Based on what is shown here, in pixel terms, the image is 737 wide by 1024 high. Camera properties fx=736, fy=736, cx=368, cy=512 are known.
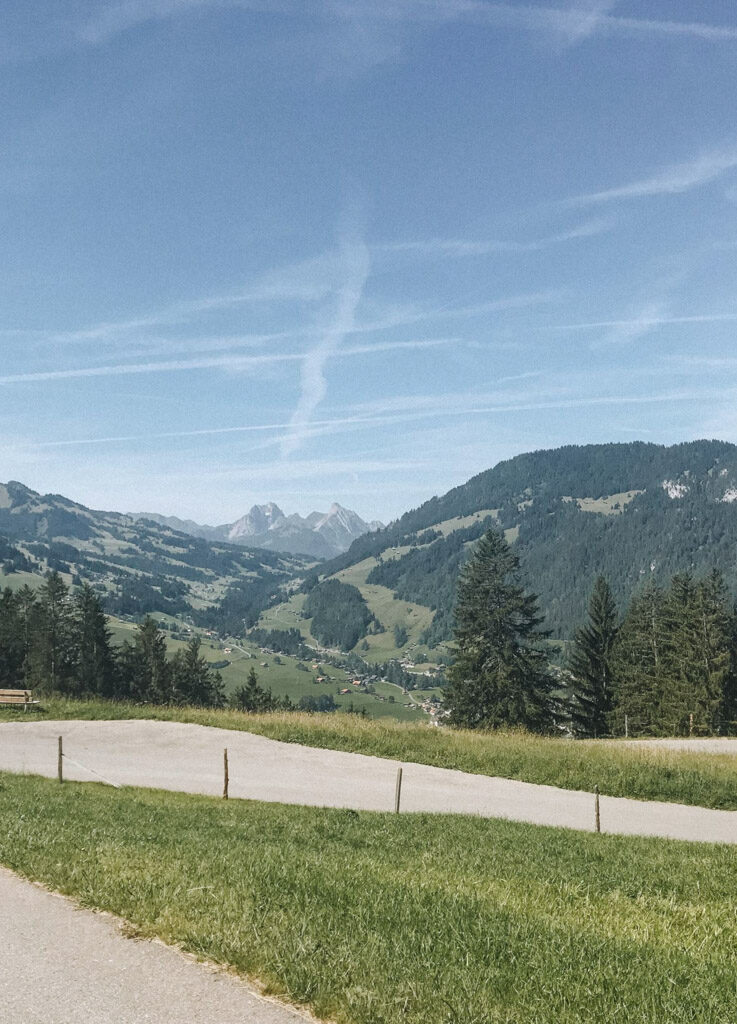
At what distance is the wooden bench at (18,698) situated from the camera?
40781 mm

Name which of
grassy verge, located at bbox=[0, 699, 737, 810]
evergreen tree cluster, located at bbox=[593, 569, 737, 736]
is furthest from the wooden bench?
evergreen tree cluster, located at bbox=[593, 569, 737, 736]

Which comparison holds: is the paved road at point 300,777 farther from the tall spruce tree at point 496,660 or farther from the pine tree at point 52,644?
the pine tree at point 52,644

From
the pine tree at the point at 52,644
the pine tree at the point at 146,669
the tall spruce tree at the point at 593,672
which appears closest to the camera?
the tall spruce tree at the point at 593,672

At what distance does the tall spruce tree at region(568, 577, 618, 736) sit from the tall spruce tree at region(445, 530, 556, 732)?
11302 millimetres

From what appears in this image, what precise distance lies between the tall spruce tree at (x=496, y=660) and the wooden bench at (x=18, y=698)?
105 feet

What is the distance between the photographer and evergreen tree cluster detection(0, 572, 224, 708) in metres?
83.7

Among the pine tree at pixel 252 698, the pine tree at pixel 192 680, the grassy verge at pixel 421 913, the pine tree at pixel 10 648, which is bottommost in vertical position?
the pine tree at pixel 252 698

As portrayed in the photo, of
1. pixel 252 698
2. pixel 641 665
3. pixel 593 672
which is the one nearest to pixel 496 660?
pixel 593 672

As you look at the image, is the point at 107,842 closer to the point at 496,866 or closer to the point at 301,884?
the point at 301,884

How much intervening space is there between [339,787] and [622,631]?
53.4m

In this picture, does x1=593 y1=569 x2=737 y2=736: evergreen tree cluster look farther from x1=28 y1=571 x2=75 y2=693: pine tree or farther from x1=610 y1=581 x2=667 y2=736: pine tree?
x1=28 y1=571 x2=75 y2=693: pine tree

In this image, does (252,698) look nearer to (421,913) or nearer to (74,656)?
(74,656)

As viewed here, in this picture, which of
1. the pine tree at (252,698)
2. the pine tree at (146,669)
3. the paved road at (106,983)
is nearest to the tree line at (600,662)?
the pine tree at (252,698)

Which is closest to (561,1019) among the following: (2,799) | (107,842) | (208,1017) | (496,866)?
(208,1017)
